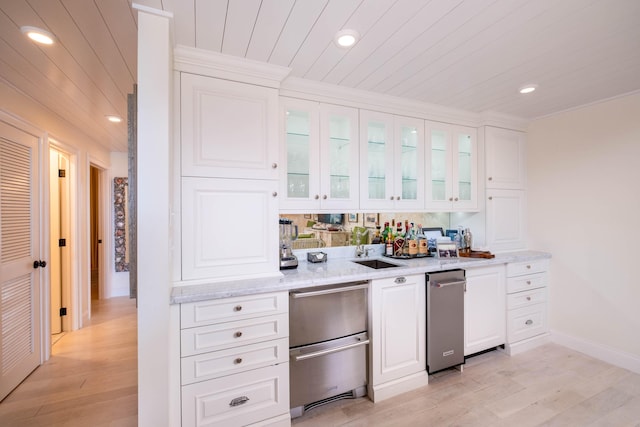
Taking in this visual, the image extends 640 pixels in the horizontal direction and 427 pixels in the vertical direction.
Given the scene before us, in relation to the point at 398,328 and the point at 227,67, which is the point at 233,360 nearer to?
the point at 398,328

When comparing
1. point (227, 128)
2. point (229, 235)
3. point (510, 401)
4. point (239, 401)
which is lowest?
point (510, 401)

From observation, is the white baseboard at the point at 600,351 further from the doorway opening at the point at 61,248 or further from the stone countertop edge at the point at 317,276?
the doorway opening at the point at 61,248

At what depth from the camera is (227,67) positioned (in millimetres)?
1870

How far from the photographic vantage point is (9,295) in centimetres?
227

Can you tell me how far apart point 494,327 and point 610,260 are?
1213mm

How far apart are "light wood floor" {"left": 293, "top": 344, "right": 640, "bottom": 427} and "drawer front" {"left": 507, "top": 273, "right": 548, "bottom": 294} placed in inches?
26.1

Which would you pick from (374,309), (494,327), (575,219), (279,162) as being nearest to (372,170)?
(279,162)

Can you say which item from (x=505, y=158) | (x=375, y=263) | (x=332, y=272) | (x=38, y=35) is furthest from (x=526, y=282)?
(x=38, y=35)

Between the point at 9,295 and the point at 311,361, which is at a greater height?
the point at 9,295

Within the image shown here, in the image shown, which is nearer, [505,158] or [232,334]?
[232,334]

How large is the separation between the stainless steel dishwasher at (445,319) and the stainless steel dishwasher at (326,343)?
0.59m

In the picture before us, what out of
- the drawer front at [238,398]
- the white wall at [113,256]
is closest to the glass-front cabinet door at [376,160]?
the drawer front at [238,398]

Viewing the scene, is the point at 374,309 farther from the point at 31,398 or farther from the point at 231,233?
the point at 31,398

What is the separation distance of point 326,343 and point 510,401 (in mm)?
1443
